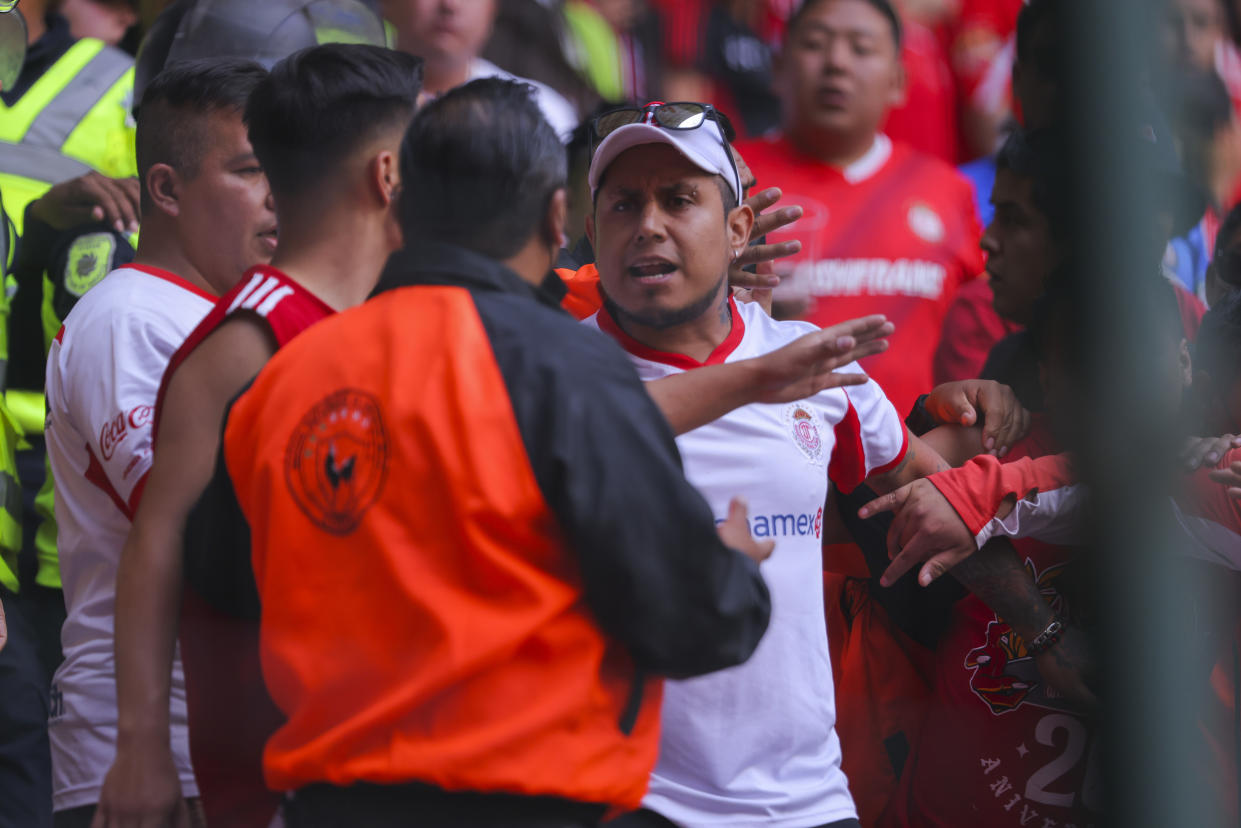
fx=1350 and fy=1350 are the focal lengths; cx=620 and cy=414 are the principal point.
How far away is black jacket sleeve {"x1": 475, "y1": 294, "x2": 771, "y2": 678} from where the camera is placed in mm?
1468

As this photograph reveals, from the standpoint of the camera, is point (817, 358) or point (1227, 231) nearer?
point (817, 358)

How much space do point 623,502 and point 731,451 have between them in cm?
73

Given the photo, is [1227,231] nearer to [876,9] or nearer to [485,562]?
[876,9]

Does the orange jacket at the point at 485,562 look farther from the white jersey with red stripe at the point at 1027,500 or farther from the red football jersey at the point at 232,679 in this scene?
the white jersey with red stripe at the point at 1027,500

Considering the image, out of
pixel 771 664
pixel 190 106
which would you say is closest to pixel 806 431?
pixel 771 664

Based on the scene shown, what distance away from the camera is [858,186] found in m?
3.80

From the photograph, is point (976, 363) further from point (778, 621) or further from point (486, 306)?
point (486, 306)

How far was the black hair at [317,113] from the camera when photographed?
2027mm

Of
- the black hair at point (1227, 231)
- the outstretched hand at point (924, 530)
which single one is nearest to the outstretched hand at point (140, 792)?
the outstretched hand at point (924, 530)

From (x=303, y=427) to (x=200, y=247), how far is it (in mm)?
958

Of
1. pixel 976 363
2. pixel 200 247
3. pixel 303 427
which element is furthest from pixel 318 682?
pixel 976 363

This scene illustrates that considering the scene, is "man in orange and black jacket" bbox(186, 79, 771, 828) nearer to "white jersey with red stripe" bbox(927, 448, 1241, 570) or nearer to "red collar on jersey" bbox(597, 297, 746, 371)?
"red collar on jersey" bbox(597, 297, 746, 371)

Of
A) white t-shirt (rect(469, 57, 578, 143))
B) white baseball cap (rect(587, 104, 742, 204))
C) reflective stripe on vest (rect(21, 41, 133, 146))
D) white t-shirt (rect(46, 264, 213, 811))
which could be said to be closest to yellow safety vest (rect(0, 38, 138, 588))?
reflective stripe on vest (rect(21, 41, 133, 146))

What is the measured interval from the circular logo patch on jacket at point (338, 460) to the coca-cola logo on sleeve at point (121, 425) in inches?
24.7
